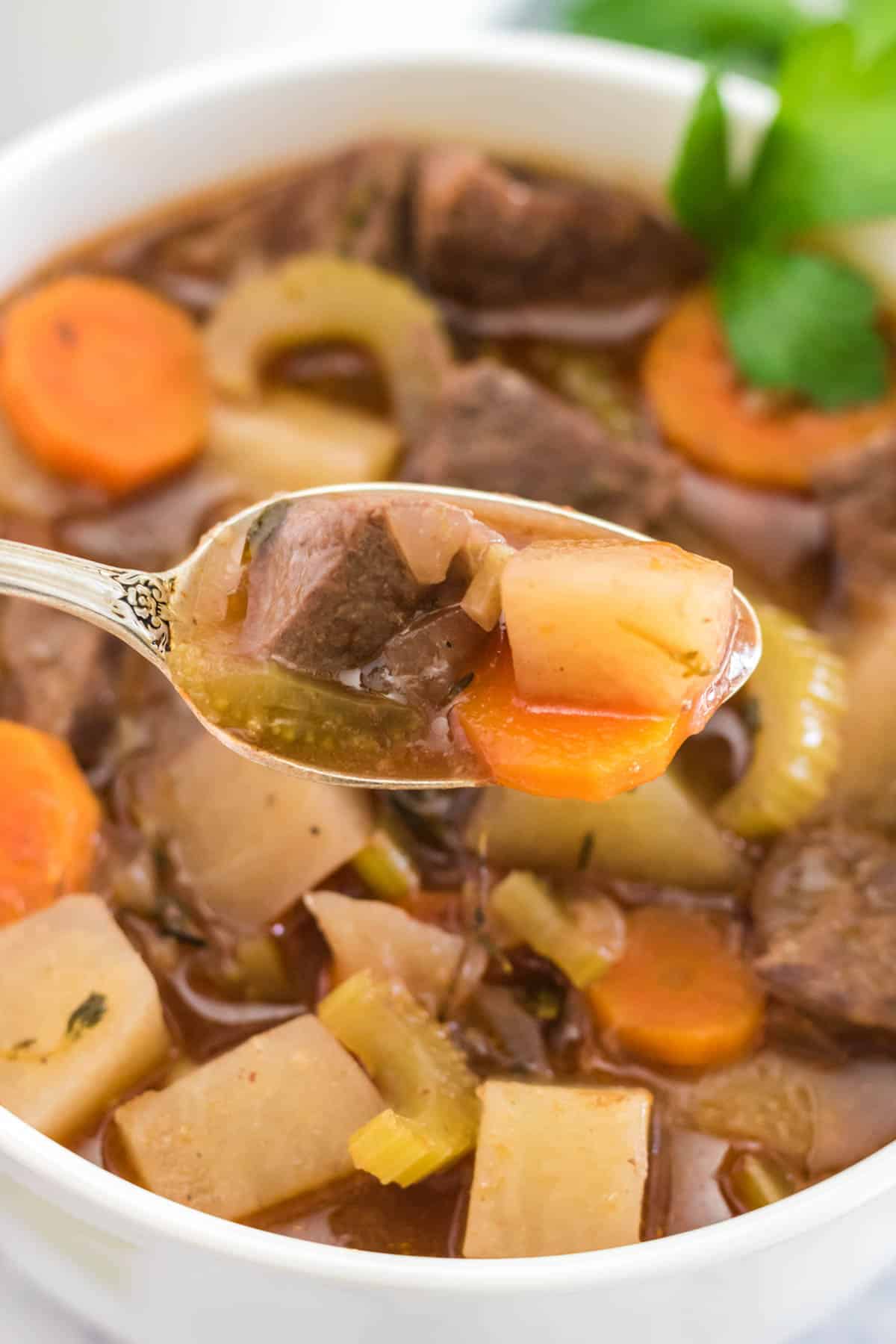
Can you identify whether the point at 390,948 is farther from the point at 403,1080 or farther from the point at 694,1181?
the point at 694,1181

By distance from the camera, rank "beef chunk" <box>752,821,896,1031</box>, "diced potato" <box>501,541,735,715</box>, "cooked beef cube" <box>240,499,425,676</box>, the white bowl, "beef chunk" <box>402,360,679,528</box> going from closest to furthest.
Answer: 1. the white bowl
2. "diced potato" <box>501,541,735,715</box>
3. "cooked beef cube" <box>240,499,425,676</box>
4. "beef chunk" <box>752,821,896,1031</box>
5. "beef chunk" <box>402,360,679,528</box>

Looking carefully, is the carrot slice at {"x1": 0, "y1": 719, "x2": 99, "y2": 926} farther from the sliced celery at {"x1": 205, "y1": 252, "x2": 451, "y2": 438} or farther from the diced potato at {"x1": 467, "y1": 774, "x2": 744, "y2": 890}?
the sliced celery at {"x1": 205, "y1": 252, "x2": 451, "y2": 438}

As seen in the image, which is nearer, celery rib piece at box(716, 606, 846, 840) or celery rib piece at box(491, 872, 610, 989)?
celery rib piece at box(491, 872, 610, 989)

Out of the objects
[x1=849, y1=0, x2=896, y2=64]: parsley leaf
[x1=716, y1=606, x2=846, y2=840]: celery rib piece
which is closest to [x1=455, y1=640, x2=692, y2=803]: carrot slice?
[x1=716, y1=606, x2=846, y2=840]: celery rib piece

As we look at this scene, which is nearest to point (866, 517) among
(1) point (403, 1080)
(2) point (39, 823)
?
(1) point (403, 1080)

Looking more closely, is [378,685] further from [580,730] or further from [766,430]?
[766,430]

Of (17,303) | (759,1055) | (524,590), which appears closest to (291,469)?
(17,303)

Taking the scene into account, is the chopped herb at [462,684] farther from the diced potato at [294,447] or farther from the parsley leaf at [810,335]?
the parsley leaf at [810,335]

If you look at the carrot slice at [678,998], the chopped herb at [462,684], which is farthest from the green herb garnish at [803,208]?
the chopped herb at [462,684]
